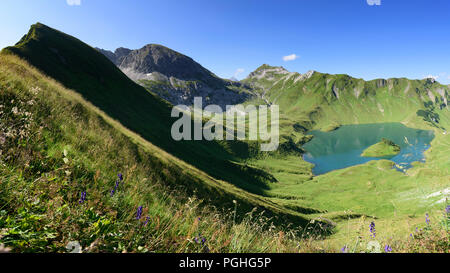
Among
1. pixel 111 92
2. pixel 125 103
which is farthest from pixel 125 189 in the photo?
pixel 111 92

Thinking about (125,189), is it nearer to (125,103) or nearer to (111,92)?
(125,103)

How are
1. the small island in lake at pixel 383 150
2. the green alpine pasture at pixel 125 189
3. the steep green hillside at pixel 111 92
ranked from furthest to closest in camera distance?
the small island in lake at pixel 383 150
the steep green hillside at pixel 111 92
the green alpine pasture at pixel 125 189

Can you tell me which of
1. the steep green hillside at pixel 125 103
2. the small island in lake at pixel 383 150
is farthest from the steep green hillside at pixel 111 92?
the small island in lake at pixel 383 150

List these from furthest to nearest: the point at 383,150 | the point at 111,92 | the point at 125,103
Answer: the point at 383,150 < the point at 125,103 < the point at 111,92

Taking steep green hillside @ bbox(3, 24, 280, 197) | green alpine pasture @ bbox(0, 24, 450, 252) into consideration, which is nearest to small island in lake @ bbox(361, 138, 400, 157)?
green alpine pasture @ bbox(0, 24, 450, 252)

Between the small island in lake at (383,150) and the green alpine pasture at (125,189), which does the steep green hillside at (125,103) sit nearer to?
the green alpine pasture at (125,189)

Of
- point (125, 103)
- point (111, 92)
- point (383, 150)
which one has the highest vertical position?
point (111, 92)

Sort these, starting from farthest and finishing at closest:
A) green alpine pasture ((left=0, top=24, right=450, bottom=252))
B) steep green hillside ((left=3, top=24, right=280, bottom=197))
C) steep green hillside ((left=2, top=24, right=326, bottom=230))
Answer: steep green hillside ((left=3, top=24, right=280, bottom=197))
steep green hillside ((left=2, top=24, right=326, bottom=230))
green alpine pasture ((left=0, top=24, right=450, bottom=252))

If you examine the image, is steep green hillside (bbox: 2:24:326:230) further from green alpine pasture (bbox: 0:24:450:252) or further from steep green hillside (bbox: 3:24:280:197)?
green alpine pasture (bbox: 0:24:450:252)

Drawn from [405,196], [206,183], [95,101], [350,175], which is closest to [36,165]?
[206,183]

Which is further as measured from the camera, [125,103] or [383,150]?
[383,150]

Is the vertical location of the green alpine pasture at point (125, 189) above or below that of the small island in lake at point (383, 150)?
above
